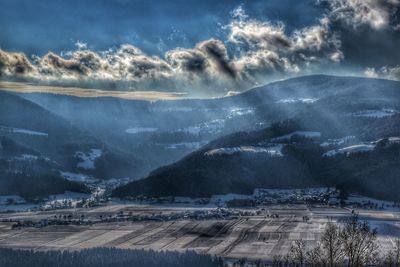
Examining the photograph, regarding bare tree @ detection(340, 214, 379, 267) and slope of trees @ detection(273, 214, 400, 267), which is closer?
bare tree @ detection(340, 214, 379, 267)

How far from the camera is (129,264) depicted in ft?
651

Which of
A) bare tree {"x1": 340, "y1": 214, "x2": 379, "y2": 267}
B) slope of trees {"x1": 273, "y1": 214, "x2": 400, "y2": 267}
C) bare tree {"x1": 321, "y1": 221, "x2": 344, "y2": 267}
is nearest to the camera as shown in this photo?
bare tree {"x1": 340, "y1": 214, "x2": 379, "y2": 267}

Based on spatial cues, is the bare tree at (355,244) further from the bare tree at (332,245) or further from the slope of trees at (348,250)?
the bare tree at (332,245)

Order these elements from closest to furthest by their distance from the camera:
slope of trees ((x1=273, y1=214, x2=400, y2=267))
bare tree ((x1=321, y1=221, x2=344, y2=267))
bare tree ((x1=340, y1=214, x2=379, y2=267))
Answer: bare tree ((x1=340, y1=214, x2=379, y2=267))
slope of trees ((x1=273, y1=214, x2=400, y2=267))
bare tree ((x1=321, y1=221, x2=344, y2=267))

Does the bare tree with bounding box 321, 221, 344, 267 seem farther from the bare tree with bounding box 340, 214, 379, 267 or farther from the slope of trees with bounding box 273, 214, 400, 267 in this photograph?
the bare tree with bounding box 340, 214, 379, 267

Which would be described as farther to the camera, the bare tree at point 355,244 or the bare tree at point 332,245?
the bare tree at point 332,245

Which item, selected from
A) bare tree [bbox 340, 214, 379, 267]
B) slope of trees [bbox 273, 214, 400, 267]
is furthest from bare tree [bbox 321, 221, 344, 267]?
bare tree [bbox 340, 214, 379, 267]

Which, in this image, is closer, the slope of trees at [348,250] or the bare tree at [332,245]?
the slope of trees at [348,250]

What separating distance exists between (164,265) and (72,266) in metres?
→ 32.2

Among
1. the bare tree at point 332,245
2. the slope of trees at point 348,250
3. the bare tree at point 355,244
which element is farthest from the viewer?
the bare tree at point 332,245

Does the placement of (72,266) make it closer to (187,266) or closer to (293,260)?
(187,266)

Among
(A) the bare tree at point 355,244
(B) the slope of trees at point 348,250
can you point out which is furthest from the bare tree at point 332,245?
(A) the bare tree at point 355,244

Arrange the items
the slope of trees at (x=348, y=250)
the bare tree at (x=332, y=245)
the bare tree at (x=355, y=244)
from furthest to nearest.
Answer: the bare tree at (x=332, y=245) < the slope of trees at (x=348, y=250) < the bare tree at (x=355, y=244)

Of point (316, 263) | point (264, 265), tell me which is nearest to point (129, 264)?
point (264, 265)
